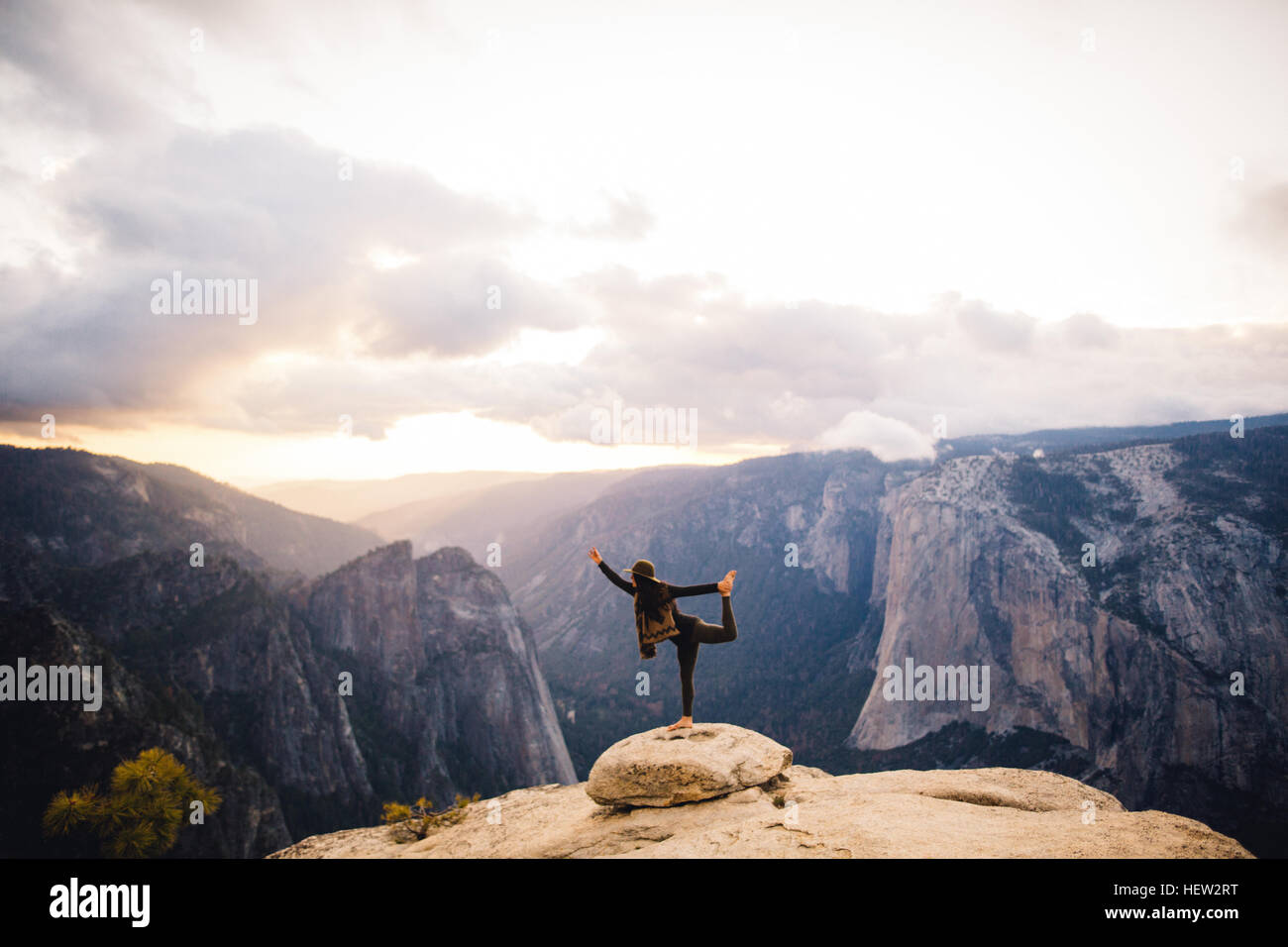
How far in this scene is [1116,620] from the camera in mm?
112875

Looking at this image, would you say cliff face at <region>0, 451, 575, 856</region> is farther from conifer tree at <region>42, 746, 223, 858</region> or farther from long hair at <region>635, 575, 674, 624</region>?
long hair at <region>635, 575, 674, 624</region>

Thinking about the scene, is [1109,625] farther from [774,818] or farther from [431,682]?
[431,682]

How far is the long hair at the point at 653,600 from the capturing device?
1297cm

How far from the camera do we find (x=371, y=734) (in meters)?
119

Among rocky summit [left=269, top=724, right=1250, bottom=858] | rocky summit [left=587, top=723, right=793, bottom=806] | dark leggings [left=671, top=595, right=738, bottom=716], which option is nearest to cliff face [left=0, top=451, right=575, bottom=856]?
rocky summit [left=269, top=724, right=1250, bottom=858]

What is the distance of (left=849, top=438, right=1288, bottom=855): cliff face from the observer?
100062 mm

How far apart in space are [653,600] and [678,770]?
356cm

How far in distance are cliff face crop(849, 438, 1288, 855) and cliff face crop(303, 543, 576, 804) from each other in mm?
81153

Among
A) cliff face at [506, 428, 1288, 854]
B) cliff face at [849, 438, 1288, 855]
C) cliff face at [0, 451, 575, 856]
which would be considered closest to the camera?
cliff face at [0, 451, 575, 856]

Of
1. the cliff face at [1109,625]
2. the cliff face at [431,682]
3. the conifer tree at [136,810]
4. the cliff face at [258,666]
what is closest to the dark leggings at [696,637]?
the conifer tree at [136,810]

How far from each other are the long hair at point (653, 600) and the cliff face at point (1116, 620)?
132 m
